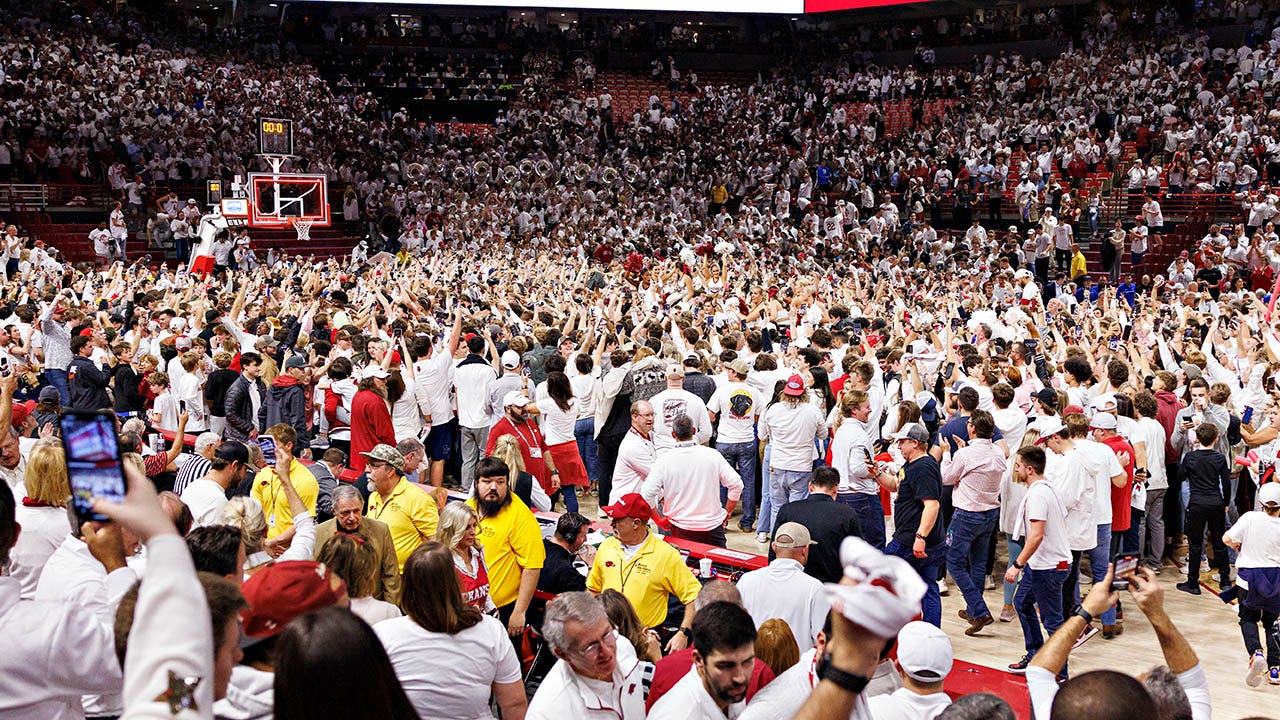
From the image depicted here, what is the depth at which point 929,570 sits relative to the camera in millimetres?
7473

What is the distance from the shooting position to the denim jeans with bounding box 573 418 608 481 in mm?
10197

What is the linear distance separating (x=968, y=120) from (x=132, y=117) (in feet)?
65.9

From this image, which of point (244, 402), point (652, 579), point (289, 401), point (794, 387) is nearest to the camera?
point (652, 579)

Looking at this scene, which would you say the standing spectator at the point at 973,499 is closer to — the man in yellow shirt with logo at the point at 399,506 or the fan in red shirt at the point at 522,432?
the fan in red shirt at the point at 522,432

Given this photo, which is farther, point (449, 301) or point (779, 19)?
point (779, 19)

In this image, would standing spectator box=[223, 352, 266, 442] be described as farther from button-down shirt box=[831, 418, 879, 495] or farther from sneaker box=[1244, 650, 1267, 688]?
sneaker box=[1244, 650, 1267, 688]

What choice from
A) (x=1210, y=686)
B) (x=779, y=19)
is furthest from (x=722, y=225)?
(x=1210, y=686)

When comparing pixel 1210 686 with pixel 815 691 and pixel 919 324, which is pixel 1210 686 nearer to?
pixel 815 691

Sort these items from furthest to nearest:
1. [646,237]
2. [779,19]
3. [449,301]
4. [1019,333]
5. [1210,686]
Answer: [779,19], [646,237], [449,301], [1019,333], [1210,686]

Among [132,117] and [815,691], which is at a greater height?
[132,117]

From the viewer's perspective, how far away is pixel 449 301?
1435cm

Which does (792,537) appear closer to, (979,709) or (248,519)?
(979,709)

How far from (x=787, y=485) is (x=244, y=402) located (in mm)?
4423

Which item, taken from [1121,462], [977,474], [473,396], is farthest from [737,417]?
[1121,462]
